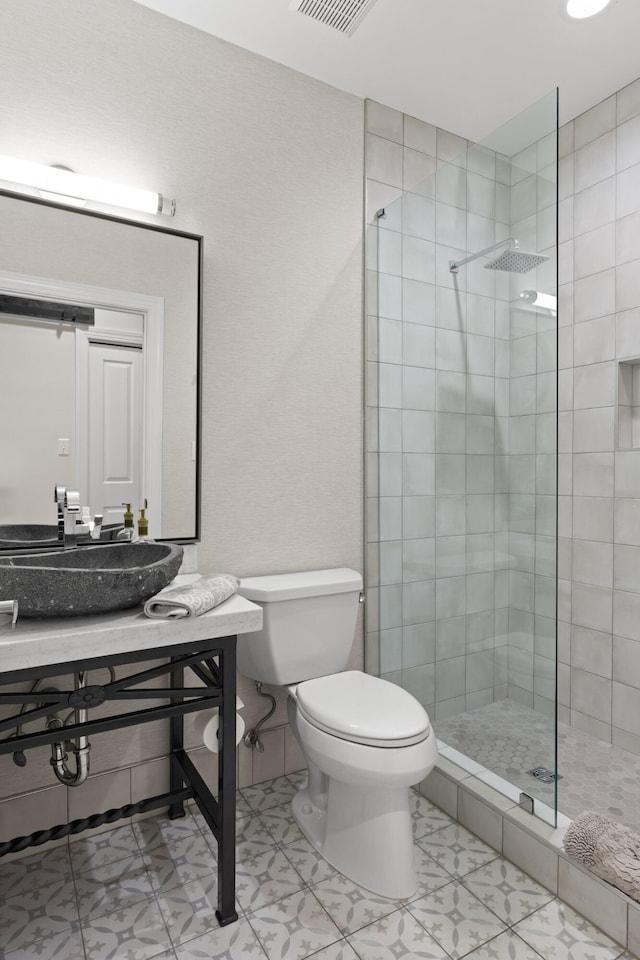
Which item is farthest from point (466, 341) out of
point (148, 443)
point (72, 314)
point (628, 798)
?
point (628, 798)

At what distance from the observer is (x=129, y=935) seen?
138cm

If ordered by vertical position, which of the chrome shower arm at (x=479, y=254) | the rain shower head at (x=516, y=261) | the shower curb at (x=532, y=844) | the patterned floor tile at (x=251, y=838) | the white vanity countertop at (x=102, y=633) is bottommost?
the patterned floor tile at (x=251, y=838)

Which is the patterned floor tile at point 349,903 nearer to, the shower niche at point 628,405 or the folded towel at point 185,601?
the folded towel at point 185,601

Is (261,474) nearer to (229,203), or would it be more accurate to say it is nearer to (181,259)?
(181,259)

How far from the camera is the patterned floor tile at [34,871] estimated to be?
153 centimetres

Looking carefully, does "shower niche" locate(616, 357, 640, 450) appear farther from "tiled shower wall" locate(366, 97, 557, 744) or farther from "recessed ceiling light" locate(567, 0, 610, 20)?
"recessed ceiling light" locate(567, 0, 610, 20)

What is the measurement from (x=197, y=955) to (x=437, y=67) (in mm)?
2776

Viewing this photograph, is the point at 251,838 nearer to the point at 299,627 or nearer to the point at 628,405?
the point at 299,627

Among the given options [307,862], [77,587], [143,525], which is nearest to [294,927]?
[307,862]

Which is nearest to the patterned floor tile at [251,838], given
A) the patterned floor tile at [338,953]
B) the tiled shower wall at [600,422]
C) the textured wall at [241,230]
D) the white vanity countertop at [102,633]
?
the textured wall at [241,230]

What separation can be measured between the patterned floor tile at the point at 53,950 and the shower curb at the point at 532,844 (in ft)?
3.66

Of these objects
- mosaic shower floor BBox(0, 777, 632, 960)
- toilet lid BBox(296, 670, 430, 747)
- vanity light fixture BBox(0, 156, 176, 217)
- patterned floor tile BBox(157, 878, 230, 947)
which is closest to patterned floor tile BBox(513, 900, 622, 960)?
mosaic shower floor BBox(0, 777, 632, 960)

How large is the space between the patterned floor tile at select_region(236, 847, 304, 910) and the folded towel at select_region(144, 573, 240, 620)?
81 centimetres

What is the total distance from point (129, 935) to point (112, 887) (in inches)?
7.0
